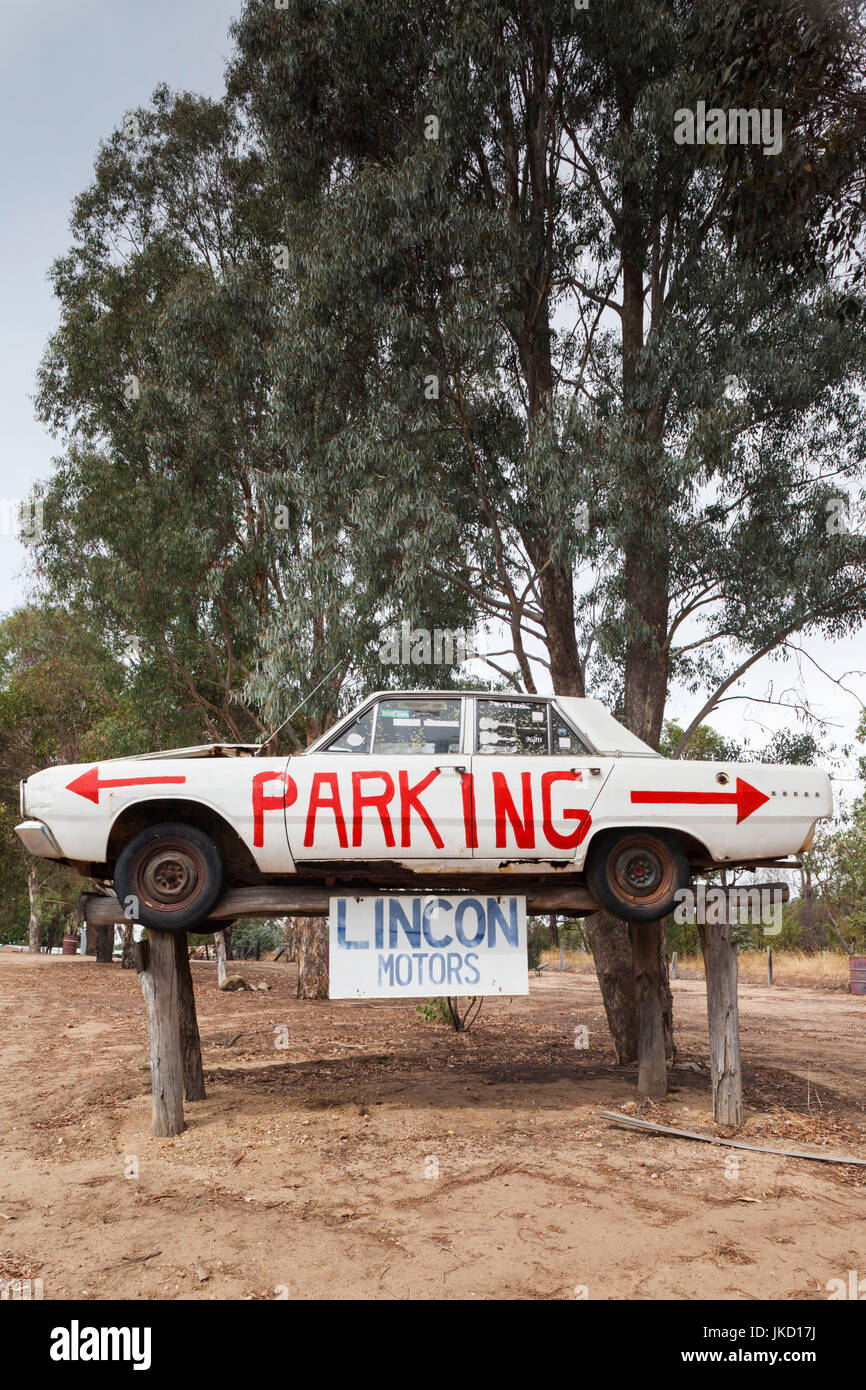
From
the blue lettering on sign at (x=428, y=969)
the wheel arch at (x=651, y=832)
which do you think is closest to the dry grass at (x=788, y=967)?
the wheel arch at (x=651, y=832)

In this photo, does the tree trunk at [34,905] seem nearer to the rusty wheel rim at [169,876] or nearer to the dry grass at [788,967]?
the dry grass at [788,967]

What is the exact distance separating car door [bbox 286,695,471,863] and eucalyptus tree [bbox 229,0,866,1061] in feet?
13.1

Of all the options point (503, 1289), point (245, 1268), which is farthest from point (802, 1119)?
point (245, 1268)

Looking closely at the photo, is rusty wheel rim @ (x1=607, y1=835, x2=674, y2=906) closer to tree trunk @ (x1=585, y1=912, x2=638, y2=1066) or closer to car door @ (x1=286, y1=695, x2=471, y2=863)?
car door @ (x1=286, y1=695, x2=471, y2=863)

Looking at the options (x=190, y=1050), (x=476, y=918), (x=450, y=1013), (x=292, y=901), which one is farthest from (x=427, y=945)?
(x=450, y=1013)

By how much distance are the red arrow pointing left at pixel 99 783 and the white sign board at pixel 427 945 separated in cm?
143

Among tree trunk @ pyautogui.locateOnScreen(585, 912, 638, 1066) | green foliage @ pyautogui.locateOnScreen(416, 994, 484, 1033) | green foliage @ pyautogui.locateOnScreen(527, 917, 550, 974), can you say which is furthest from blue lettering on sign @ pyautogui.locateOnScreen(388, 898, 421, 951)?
green foliage @ pyautogui.locateOnScreen(527, 917, 550, 974)

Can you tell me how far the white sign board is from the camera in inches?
261

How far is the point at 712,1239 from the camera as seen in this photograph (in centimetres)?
512

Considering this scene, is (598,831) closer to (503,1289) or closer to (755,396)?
(503,1289)

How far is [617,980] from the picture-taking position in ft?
31.8

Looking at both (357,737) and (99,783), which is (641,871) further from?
(99,783)

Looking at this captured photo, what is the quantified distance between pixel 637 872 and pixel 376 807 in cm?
178

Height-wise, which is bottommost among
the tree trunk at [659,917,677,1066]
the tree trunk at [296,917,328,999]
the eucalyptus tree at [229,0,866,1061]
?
the tree trunk at [296,917,328,999]
